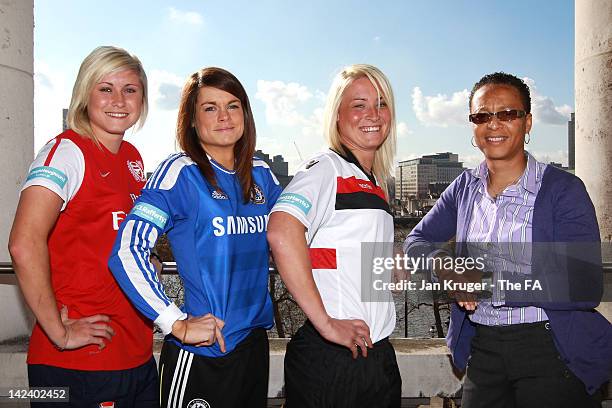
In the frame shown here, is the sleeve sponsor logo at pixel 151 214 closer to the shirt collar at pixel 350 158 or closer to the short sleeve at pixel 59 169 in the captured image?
the short sleeve at pixel 59 169

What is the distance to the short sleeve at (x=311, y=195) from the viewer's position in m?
1.80

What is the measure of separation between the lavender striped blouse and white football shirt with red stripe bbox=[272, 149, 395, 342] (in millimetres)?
610

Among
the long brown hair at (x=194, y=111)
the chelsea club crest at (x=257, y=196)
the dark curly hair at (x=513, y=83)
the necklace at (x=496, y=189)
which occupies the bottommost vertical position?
the chelsea club crest at (x=257, y=196)

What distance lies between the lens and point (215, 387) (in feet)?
6.29

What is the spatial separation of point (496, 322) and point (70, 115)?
6.61ft

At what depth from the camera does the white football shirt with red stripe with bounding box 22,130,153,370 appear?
6.74 feet

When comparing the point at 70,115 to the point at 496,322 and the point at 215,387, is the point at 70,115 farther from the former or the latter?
the point at 496,322

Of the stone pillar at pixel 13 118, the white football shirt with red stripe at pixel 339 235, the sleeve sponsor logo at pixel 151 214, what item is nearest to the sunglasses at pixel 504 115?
the white football shirt with red stripe at pixel 339 235

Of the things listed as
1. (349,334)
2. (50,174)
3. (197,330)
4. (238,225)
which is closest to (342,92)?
(238,225)

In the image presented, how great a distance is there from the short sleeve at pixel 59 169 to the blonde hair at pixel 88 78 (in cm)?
11

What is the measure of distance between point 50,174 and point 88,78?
18.7 inches

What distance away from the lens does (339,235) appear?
6.18 ft

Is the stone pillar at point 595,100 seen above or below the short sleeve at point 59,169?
above

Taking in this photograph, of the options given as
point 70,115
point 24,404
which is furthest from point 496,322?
point 24,404
